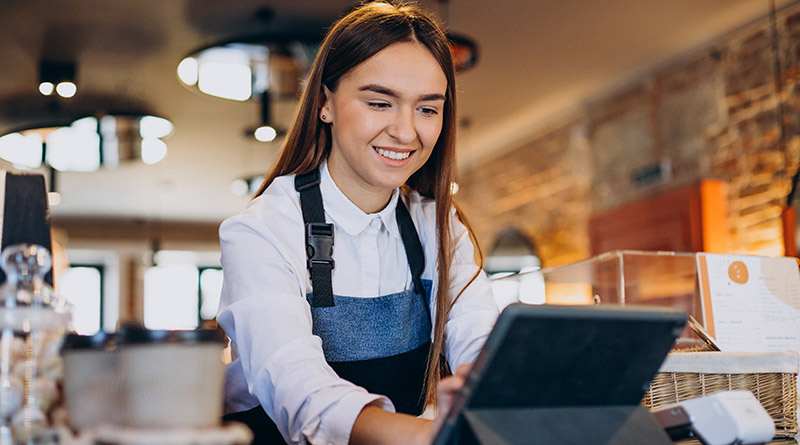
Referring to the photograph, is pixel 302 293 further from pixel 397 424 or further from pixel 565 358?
pixel 565 358

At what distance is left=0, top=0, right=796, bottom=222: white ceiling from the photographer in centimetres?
411

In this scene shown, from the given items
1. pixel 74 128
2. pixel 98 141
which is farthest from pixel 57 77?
pixel 98 141

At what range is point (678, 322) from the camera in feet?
2.46

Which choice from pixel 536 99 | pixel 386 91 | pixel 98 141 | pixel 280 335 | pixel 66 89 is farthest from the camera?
pixel 536 99

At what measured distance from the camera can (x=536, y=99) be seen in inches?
227

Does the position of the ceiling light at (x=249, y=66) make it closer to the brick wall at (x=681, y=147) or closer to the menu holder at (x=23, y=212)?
the brick wall at (x=681, y=147)

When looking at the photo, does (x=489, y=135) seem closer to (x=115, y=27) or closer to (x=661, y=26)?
(x=661, y=26)

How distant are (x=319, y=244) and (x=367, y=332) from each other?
0.57 ft

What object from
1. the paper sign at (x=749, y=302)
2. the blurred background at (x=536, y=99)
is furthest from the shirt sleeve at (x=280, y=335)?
the blurred background at (x=536, y=99)

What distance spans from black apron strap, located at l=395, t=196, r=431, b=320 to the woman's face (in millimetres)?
94

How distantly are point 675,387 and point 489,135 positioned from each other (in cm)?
571

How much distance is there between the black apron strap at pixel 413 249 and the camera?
1398mm

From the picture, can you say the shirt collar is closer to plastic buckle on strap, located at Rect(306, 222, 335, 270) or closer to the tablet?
plastic buckle on strap, located at Rect(306, 222, 335, 270)

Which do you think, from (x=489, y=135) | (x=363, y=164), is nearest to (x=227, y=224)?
(x=363, y=164)
